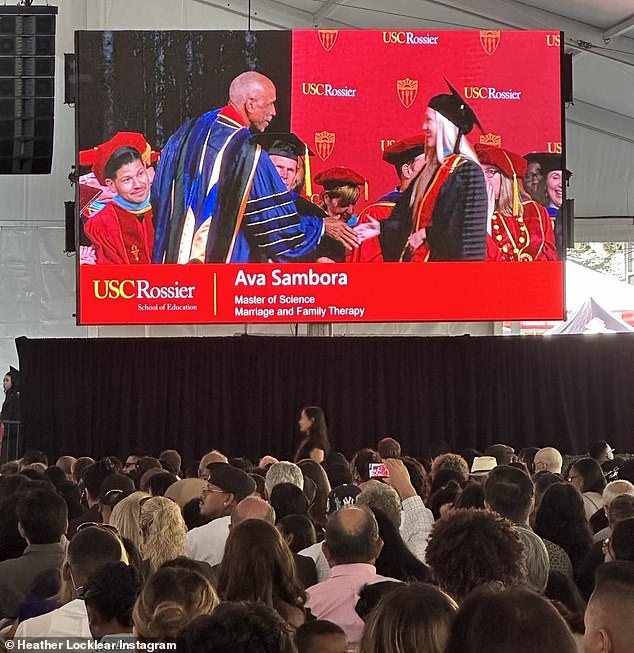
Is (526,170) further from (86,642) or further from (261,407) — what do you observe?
(86,642)

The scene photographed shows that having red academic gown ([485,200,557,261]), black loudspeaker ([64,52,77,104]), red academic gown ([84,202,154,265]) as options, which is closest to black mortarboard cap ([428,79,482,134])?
red academic gown ([485,200,557,261])

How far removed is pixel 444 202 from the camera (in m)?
10.5

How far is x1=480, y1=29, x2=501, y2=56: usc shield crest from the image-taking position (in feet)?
34.7

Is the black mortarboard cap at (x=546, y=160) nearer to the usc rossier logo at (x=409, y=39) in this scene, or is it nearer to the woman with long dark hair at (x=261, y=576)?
the usc rossier logo at (x=409, y=39)

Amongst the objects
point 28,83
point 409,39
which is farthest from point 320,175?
point 28,83

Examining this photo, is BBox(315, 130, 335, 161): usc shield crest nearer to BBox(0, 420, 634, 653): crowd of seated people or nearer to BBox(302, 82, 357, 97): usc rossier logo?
BBox(302, 82, 357, 97): usc rossier logo

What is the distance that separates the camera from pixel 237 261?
34.1 ft

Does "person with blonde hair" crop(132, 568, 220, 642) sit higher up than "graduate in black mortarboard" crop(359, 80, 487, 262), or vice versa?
"graduate in black mortarboard" crop(359, 80, 487, 262)

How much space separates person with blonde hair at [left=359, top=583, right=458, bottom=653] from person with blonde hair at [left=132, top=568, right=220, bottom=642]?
596mm

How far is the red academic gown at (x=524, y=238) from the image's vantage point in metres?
10.5

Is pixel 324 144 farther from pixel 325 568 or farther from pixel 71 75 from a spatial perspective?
pixel 325 568

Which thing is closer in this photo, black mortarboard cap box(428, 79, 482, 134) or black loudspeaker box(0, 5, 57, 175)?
black loudspeaker box(0, 5, 57, 175)

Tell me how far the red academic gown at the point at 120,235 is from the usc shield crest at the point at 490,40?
138 inches

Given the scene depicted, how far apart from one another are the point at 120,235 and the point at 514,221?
3.65 m
